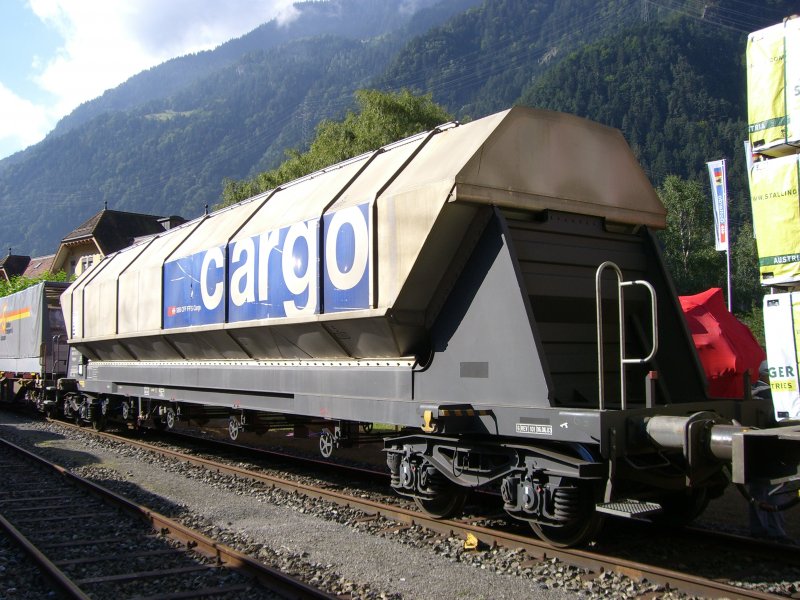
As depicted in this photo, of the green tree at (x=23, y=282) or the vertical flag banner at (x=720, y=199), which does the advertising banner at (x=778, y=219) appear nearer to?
the vertical flag banner at (x=720, y=199)

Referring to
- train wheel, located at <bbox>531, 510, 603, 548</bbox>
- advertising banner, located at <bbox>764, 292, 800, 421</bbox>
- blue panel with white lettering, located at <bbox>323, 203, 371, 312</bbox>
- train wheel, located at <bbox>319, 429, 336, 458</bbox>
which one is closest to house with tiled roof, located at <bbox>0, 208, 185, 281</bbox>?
train wheel, located at <bbox>319, 429, 336, 458</bbox>

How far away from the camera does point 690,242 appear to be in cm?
5419

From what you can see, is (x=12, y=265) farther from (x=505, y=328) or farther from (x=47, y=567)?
(x=505, y=328)

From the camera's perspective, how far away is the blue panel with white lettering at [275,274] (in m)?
7.58

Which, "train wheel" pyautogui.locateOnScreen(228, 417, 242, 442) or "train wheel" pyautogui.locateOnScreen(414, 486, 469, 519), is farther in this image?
"train wheel" pyautogui.locateOnScreen(228, 417, 242, 442)

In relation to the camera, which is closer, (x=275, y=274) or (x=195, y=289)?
(x=275, y=274)

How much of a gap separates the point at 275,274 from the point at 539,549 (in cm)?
422

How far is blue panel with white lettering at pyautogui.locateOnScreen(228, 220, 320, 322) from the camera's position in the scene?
7.58 m

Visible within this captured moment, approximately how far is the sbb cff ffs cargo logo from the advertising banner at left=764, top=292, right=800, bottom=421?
368 cm

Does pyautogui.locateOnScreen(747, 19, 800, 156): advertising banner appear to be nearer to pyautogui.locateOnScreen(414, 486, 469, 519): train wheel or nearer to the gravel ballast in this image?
the gravel ballast

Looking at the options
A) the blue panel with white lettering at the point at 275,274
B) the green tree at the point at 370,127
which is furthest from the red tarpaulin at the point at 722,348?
the green tree at the point at 370,127

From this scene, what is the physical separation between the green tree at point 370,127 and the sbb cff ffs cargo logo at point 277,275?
15.5 m

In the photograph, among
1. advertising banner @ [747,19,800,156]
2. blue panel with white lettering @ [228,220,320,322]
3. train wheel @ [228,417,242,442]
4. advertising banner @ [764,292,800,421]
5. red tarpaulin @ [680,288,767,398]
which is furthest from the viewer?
train wheel @ [228,417,242,442]

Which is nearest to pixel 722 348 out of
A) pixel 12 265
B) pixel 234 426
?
pixel 234 426
